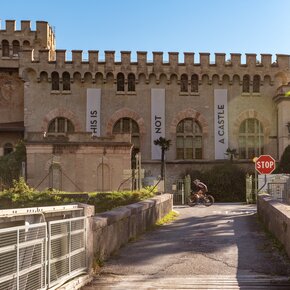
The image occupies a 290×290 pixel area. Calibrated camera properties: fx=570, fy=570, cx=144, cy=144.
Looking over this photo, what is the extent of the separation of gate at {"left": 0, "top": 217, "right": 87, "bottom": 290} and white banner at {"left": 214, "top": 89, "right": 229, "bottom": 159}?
38.8 meters

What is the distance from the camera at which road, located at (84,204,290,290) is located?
7.99 meters

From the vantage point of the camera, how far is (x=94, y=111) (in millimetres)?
46094

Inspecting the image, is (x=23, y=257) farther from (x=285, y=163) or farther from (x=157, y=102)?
(x=157, y=102)

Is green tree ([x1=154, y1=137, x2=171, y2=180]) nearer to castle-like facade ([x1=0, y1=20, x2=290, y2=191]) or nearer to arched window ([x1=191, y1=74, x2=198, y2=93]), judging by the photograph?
castle-like facade ([x1=0, y1=20, x2=290, y2=191])

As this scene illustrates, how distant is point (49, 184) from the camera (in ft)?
110

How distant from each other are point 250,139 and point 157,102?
328 inches

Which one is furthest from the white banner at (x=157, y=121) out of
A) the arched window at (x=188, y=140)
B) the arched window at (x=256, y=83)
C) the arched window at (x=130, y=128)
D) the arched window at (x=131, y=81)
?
the arched window at (x=256, y=83)

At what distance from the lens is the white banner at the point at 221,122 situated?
153 ft

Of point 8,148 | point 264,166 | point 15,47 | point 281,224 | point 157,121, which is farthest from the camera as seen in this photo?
point 15,47

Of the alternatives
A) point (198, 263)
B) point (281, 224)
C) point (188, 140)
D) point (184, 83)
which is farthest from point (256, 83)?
point (198, 263)

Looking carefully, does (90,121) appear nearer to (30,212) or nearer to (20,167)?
(20,167)

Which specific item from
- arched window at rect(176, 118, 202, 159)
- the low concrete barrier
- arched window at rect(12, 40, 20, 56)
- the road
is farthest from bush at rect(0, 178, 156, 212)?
arched window at rect(12, 40, 20, 56)

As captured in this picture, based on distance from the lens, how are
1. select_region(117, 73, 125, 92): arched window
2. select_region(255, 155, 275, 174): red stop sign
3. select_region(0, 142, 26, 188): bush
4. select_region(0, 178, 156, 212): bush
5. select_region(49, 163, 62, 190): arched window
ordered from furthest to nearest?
select_region(117, 73, 125, 92): arched window, select_region(0, 142, 26, 188): bush, select_region(49, 163, 62, 190): arched window, select_region(255, 155, 275, 174): red stop sign, select_region(0, 178, 156, 212): bush

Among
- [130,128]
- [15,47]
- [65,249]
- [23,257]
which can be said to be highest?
[15,47]
